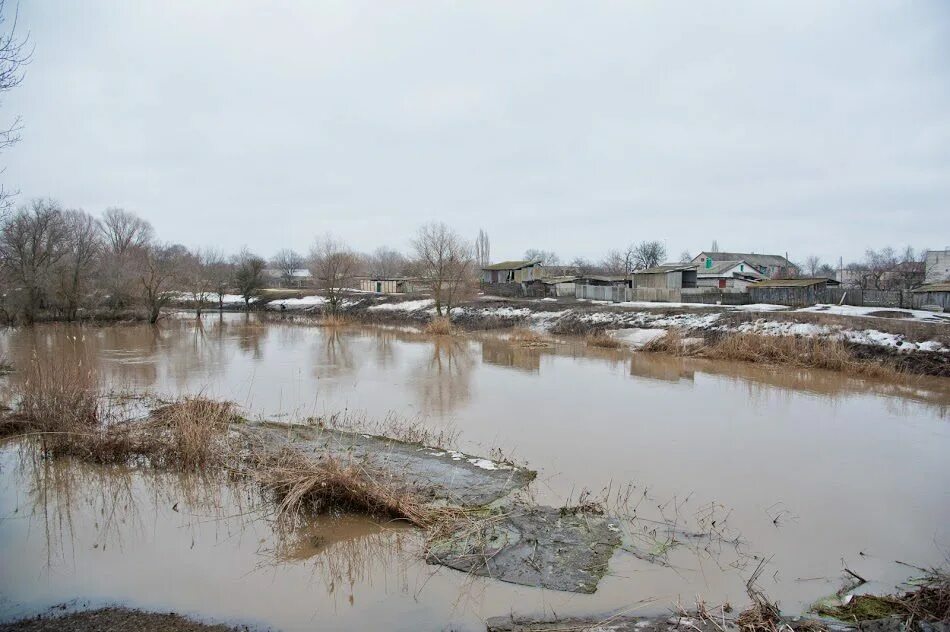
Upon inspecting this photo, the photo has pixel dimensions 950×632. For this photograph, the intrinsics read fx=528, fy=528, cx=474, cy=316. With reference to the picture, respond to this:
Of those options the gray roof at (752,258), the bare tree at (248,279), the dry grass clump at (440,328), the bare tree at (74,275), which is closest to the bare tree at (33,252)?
the bare tree at (74,275)

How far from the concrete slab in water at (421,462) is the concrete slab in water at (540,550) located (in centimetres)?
86

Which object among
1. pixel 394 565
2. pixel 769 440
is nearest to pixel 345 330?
pixel 769 440

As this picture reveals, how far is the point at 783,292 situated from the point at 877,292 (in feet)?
15.3

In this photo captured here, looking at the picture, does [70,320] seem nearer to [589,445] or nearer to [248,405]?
[248,405]

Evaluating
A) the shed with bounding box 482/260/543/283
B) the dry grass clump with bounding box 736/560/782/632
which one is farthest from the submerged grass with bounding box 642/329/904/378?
the shed with bounding box 482/260/543/283

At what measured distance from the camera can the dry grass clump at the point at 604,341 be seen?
25406 mm

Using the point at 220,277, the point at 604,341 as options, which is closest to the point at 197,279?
the point at 220,277

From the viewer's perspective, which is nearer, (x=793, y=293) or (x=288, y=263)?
(x=793, y=293)

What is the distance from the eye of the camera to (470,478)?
25.7 feet

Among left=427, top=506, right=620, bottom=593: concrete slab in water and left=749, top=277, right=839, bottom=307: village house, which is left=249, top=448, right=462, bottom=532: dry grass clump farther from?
left=749, top=277, right=839, bottom=307: village house

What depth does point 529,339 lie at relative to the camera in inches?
1083

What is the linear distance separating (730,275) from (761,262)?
17.6 meters

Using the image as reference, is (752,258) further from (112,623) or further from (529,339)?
(112,623)

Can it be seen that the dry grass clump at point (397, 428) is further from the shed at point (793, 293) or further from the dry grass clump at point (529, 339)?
the shed at point (793, 293)
